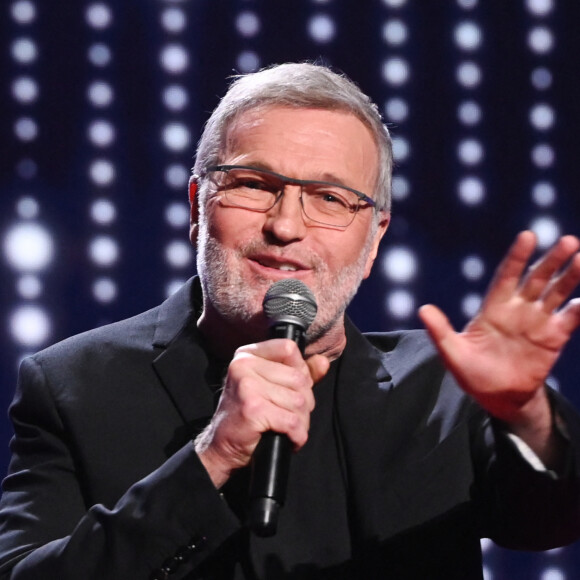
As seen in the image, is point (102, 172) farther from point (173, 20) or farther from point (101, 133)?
point (173, 20)

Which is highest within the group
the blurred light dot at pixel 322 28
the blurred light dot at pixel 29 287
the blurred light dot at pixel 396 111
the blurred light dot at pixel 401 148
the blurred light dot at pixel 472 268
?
the blurred light dot at pixel 322 28

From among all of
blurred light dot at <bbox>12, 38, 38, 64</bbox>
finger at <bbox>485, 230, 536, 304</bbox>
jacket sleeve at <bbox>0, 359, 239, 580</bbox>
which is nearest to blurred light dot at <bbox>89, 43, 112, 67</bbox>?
blurred light dot at <bbox>12, 38, 38, 64</bbox>

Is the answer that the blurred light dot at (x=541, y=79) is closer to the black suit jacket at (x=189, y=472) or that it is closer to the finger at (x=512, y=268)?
the black suit jacket at (x=189, y=472)

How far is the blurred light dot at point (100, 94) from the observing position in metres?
2.40

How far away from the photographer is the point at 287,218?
5.49 feet

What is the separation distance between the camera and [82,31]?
95.1 inches

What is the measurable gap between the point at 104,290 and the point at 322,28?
36.5 inches

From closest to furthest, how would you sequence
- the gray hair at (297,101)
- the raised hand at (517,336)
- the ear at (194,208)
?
the raised hand at (517,336), the gray hair at (297,101), the ear at (194,208)

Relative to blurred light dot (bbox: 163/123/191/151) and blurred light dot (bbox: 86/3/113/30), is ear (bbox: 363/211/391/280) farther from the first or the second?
blurred light dot (bbox: 86/3/113/30)

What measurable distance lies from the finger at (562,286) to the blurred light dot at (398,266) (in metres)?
1.14

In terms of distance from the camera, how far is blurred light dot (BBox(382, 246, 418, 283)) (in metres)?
2.40

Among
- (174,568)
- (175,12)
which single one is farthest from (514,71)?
(174,568)

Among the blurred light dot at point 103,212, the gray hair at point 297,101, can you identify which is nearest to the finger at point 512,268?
the gray hair at point 297,101

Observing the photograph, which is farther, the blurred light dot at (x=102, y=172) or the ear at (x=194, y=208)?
the blurred light dot at (x=102, y=172)
